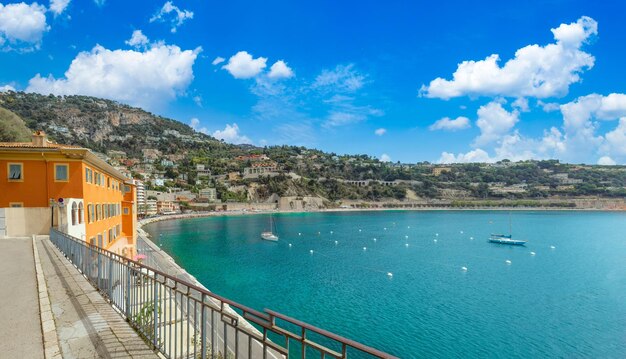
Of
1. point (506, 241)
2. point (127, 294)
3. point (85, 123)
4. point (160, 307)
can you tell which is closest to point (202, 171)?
point (85, 123)

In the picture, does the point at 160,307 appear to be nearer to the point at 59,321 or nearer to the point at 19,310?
the point at 59,321

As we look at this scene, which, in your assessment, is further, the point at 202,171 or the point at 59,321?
the point at 202,171

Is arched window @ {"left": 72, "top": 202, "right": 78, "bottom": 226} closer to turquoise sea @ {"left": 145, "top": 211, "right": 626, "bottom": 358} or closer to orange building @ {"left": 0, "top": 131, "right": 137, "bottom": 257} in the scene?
orange building @ {"left": 0, "top": 131, "right": 137, "bottom": 257}

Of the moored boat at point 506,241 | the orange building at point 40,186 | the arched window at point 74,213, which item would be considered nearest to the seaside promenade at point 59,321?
the arched window at point 74,213

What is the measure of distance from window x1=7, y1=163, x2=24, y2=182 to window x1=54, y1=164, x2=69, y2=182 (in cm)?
168

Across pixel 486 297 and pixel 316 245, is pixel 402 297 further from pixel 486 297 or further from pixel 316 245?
pixel 316 245

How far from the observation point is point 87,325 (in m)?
5.48

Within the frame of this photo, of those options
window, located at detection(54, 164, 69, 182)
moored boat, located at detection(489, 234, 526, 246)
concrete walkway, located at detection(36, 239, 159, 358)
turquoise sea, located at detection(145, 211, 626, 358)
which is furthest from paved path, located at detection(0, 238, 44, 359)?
moored boat, located at detection(489, 234, 526, 246)

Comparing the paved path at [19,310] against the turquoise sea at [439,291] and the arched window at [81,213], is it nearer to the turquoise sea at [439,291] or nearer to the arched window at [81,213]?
the arched window at [81,213]

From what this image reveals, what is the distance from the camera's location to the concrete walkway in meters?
4.65

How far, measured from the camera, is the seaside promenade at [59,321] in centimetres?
466

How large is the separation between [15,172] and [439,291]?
97.3 ft

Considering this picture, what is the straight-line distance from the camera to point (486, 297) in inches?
1094

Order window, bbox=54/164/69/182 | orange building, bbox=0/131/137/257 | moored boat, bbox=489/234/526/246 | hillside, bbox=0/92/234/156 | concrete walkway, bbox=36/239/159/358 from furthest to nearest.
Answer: hillside, bbox=0/92/234/156
moored boat, bbox=489/234/526/246
window, bbox=54/164/69/182
orange building, bbox=0/131/137/257
concrete walkway, bbox=36/239/159/358
